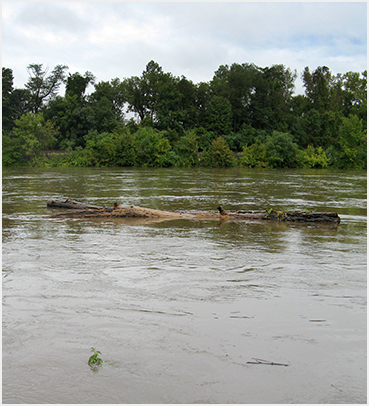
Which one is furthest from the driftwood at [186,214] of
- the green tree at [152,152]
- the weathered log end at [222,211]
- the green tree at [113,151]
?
the green tree at [113,151]

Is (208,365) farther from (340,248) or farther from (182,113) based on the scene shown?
(182,113)

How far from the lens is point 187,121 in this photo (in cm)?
7056

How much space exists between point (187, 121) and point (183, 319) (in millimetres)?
68130

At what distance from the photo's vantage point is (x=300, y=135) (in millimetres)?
70875

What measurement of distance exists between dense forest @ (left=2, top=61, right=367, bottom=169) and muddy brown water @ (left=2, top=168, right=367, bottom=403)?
44386mm

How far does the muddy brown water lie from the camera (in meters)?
2.94

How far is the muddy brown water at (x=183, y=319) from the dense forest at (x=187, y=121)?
44.4 meters

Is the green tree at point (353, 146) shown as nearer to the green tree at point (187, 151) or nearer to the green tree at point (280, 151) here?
Result: the green tree at point (280, 151)

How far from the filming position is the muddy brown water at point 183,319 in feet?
9.64

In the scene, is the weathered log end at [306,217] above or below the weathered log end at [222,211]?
below

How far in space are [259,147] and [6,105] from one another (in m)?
41.4

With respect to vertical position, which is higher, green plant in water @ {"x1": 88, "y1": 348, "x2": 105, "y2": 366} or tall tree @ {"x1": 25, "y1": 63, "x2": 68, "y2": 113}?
tall tree @ {"x1": 25, "y1": 63, "x2": 68, "y2": 113}

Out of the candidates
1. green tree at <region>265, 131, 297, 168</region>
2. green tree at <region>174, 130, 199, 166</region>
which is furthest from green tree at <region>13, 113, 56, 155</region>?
green tree at <region>265, 131, 297, 168</region>

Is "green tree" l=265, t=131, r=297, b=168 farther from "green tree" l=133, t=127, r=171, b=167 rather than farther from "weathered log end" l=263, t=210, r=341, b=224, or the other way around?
"weathered log end" l=263, t=210, r=341, b=224
